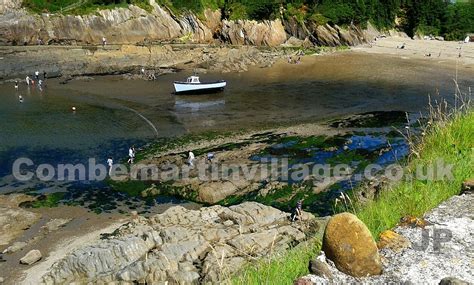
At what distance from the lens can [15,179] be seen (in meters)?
27.8

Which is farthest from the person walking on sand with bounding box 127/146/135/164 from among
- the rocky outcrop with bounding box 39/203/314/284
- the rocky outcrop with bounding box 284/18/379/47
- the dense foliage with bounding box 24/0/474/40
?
the rocky outcrop with bounding box 284/18/379/47

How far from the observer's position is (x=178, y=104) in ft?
157

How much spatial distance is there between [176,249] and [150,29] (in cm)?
7167

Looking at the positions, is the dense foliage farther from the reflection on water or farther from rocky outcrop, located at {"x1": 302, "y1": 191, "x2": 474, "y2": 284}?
rocky outcrop, located at {"x1": 302, "y1": 191, "x2": 474, "y2": 284}

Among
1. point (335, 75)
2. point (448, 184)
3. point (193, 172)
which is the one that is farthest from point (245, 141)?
point (335, 75)

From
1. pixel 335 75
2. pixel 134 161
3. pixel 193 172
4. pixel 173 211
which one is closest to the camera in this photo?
pixel 173 211

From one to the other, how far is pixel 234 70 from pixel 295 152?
3721cm

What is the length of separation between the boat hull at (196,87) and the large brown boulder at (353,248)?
4666 centimetres

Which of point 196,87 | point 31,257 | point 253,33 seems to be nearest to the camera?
point 31,257

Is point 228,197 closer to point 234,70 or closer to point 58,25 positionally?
point 234,70

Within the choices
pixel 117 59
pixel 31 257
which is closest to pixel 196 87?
pixel 117 59

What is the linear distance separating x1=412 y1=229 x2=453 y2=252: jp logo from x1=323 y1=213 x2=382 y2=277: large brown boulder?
0.87 meters

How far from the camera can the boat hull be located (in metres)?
51.1

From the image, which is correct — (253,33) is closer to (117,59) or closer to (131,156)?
(117,59)
